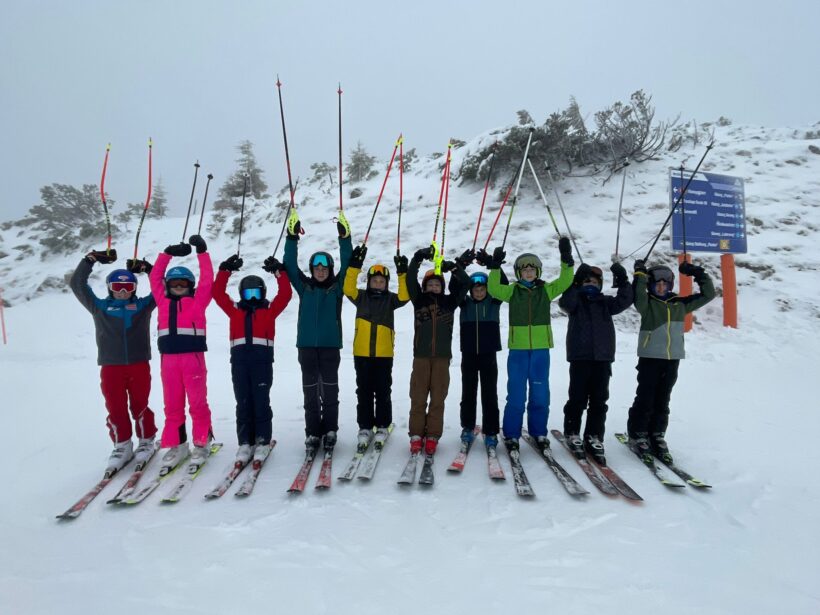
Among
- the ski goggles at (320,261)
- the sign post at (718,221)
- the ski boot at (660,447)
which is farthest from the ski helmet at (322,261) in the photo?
the sign post at (718,221)

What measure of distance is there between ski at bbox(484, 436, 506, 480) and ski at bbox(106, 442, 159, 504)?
3410 millimetres

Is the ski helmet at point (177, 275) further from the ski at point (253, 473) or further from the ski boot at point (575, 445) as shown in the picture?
the ski boot at point (575, 445)

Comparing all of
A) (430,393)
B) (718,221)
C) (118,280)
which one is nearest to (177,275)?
(118,280)

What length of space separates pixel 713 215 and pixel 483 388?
9.08 meters

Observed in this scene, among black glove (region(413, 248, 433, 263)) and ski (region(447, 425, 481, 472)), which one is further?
black glove (region(413, 248, 433, 263))

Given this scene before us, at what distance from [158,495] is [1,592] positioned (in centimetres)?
123

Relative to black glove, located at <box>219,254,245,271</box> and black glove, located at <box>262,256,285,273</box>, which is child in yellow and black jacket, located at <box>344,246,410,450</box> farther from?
black glove, located at <box>219,254,245,271</box>

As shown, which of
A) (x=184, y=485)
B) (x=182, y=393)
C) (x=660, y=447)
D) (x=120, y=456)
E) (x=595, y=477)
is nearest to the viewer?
(x=184, y=485)

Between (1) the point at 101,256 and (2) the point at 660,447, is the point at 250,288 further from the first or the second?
(2) the point at 660,447

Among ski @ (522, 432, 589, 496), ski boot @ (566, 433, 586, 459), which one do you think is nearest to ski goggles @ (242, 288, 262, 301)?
ski @ (522, 432, 589, 496)

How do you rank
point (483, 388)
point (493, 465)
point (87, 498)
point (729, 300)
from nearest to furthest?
point (87, 498), point (493, 465), point (483, 388), point (729, 300)

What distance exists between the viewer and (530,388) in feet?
15.3

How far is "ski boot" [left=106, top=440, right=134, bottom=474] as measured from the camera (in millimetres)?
4207

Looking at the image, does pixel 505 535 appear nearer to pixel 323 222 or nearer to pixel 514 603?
pixel 514 603
